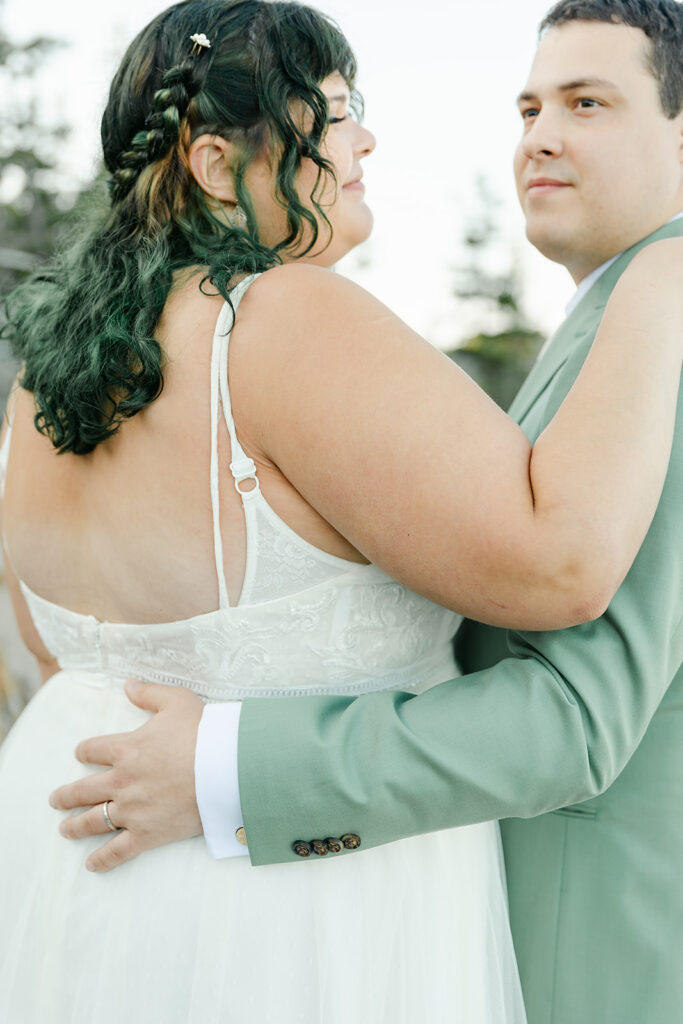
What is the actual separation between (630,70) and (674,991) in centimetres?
198

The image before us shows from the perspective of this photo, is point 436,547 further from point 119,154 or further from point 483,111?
point 483,111

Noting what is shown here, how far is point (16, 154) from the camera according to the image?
981 cm

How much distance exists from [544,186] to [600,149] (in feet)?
0.48

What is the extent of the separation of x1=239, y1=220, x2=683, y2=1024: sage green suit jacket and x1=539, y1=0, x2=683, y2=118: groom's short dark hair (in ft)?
3.29

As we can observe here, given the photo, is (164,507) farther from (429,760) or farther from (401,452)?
(429,760)

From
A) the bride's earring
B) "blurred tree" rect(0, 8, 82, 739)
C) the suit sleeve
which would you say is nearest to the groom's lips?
the bride's earring

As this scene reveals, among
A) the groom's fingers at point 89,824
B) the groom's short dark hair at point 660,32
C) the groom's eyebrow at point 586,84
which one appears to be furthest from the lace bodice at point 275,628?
the groom's short dark hair at point 660,32

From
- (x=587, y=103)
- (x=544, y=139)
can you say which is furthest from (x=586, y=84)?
(x=544, y=139)

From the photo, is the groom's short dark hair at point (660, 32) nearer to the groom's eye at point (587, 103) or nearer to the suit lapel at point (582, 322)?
the groom's eye at point (587, 103)

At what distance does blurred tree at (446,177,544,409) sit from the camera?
847 inches

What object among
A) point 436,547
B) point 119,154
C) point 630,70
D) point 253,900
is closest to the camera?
point 436,547

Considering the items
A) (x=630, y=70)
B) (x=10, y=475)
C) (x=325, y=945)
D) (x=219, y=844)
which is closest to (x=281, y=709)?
(x=219, y=844)

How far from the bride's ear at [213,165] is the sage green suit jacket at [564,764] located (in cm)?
95

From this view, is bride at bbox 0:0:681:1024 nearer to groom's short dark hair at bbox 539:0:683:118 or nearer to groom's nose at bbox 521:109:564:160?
groom's nose at bbox 521:109:564:160
